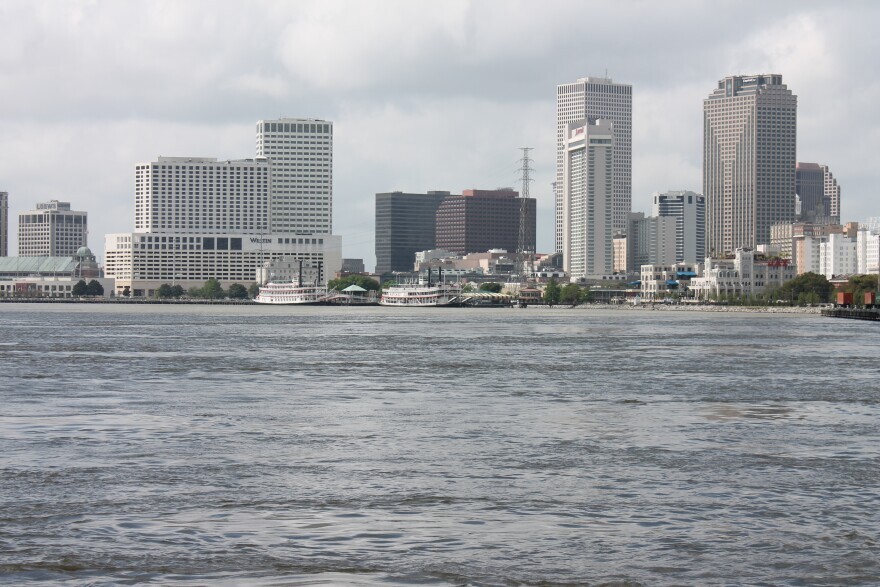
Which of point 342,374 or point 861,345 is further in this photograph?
point 861,345

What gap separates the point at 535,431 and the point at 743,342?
269 feet

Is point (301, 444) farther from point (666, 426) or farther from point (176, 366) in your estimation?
point (176, 366)

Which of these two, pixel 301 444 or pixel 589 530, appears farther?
pixel 301 444

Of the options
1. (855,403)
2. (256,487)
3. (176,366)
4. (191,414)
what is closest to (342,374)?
(176,366)

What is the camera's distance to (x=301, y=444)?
37656 millimetres

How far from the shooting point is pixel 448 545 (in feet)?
79.5

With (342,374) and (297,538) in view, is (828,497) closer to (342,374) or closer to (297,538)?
(297,538)

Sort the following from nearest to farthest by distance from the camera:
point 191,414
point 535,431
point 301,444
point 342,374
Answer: point 301,444
point 535,431
point 191,414
point 342,374

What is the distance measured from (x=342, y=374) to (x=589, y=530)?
45294 millimetres

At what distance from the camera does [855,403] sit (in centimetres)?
5300

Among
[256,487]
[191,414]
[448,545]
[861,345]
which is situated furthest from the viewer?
[861,345]

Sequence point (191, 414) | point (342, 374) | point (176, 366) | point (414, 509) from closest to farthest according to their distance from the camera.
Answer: point (414, 509)
point (191, 414)
point (342, 374)
point (176, 366)

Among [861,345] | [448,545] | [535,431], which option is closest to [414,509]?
[448,545]

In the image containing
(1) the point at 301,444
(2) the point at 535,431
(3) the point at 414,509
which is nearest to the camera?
(3) the point at 414,509
